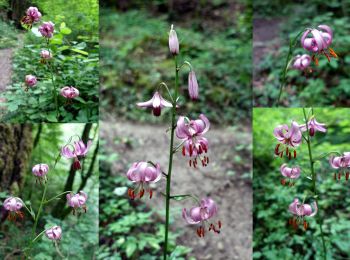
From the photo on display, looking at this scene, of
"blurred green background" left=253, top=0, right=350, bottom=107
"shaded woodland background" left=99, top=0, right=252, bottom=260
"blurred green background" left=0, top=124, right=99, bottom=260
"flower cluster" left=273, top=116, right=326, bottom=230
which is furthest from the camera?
"blurred green background" left=253, top=0, right=350, bottom=107

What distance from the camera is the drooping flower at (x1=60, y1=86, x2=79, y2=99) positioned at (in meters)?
3.05

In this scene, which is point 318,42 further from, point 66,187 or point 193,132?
point 66,187

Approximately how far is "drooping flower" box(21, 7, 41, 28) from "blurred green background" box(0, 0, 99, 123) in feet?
0.12

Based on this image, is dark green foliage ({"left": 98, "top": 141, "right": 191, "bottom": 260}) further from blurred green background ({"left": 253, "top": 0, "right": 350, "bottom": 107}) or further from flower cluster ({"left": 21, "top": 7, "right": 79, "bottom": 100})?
blurred green background ({"left": 253, "top": 0, "right": 350, "bottom": 107})

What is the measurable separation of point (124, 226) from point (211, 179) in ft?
3.45

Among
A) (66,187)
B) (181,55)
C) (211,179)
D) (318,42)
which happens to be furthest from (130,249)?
(181,55)

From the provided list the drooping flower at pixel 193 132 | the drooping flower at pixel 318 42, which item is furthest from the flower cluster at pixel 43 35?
the drooping flower at pixel 318 42

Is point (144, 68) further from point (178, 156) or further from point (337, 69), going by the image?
point (337, 69)

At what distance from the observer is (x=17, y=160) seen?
127 inches

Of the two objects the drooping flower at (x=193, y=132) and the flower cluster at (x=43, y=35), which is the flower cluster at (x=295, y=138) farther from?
the flower cluster at (x=43, y=35)

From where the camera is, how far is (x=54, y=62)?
3135 mm

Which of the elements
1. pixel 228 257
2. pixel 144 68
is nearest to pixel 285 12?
pixel 144 68

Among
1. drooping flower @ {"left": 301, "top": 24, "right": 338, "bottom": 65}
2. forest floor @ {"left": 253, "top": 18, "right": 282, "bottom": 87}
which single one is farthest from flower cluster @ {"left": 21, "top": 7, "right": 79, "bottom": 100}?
forest floor @ {"left": 253, "top": 18, "right": 282, "bottom": 87}

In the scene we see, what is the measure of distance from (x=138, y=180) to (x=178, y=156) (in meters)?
2.40
